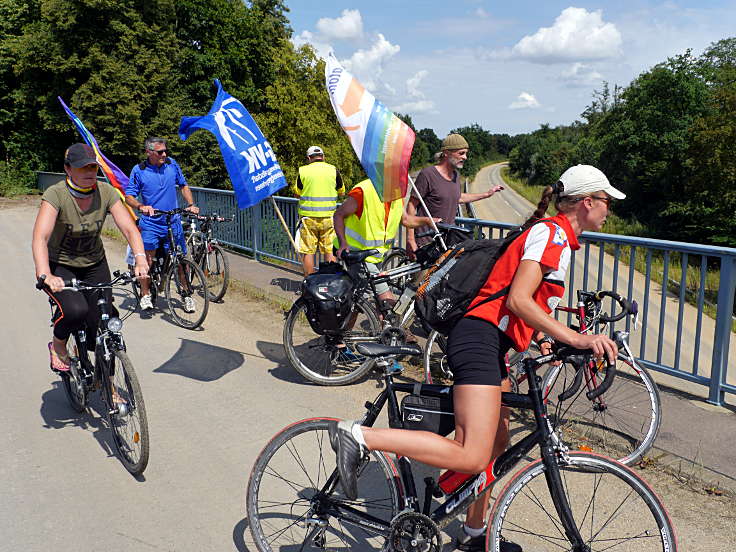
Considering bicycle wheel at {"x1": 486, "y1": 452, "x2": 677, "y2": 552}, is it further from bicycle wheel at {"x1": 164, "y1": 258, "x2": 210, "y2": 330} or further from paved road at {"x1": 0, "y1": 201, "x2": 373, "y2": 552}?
bicycle wheel at {"x1": 164, "y1": 258, "x2": 210, "y2": 330}

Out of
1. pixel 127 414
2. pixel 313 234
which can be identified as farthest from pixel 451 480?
pixel 313 234

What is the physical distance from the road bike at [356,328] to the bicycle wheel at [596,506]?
240 cm

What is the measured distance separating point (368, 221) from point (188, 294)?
2.71 metres

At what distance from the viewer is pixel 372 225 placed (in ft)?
20.4

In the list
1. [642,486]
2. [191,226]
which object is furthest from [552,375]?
[191,226]

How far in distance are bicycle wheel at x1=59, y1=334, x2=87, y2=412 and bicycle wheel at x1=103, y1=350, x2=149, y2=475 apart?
0.51 metres

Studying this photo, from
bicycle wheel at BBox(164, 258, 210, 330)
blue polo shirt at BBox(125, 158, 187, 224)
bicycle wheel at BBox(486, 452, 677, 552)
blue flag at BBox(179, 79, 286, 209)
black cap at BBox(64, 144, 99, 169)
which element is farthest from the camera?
blue polo shirt at BBox(125, 158, 187, 224)

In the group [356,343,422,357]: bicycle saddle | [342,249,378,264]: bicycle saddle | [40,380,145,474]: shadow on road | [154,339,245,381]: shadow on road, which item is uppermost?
[342,249,378,264]: bicycle saddle

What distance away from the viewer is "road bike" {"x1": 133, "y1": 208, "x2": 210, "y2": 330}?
24.7 ft

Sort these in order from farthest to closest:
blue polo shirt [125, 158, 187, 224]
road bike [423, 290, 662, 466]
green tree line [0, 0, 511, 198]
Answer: green tree line [0, 0, 511, 198] → blue polo shirt [125, 158, 187, 224] → road bike [423, 290, 662, 466]

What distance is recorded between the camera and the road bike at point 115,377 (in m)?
4.05

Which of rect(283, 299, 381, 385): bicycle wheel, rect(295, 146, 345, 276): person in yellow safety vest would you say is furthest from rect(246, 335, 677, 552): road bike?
rect(295, 146, 345, 276): person in yellow safety vest

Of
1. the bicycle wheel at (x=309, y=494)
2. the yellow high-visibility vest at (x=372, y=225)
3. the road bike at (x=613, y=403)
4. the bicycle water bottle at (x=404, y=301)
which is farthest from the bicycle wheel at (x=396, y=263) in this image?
the bicycle wheel at (x=309, y=494)

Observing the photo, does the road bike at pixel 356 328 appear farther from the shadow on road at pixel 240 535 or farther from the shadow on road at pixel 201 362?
the shadow on road at pixel 240 535
